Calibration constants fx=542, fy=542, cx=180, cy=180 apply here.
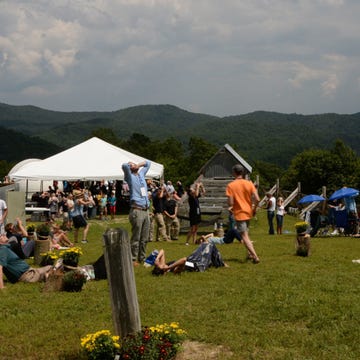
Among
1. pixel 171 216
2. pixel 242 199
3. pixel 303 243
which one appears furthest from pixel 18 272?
pixel 171 216

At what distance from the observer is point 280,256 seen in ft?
38.0

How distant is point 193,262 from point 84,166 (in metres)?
16.8

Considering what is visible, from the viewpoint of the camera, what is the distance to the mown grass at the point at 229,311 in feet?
18.2

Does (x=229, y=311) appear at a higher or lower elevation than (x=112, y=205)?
lower

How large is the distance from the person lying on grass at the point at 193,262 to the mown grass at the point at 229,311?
17 cm

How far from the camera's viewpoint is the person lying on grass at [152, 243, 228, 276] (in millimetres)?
9430

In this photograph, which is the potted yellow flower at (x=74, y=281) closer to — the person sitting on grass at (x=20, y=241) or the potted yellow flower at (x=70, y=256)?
the potted yellow flower at (x=70, y=256)

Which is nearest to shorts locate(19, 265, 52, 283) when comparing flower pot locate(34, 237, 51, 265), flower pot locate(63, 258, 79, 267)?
flower pot locate(63, 258, 79, 267)

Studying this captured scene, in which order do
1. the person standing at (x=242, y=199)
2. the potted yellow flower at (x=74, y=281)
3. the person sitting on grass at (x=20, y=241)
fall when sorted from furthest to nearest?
the person sitting on grass at (x=20, y=241)
the person standing at (x=242, y=199)
the potted yellow flower at (x=74, y=281)

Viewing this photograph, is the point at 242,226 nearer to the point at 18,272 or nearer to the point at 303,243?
the point at 303,243

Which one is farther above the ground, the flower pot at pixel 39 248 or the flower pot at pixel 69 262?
the flower pot at pixel 69 262

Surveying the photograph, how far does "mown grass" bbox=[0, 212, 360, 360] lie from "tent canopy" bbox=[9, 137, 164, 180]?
50.3ft

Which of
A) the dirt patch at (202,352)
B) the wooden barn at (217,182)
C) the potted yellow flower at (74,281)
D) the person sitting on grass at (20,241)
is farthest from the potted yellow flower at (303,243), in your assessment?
the wooden barn at (217,182)

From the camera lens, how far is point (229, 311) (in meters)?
6.76
